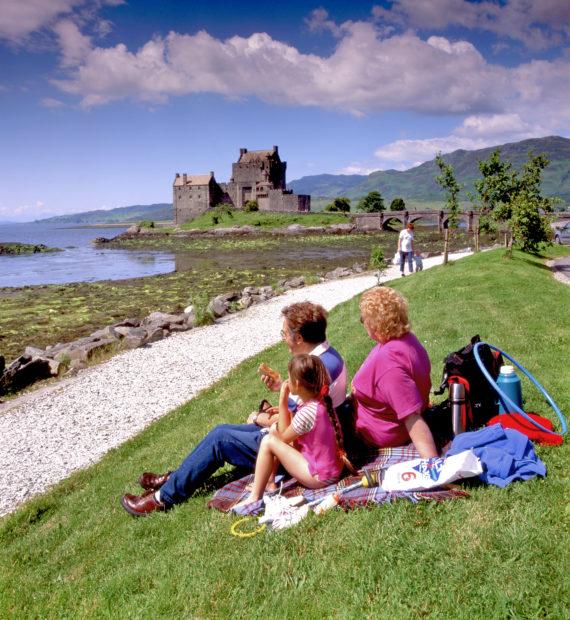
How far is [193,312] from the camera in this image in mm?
22812

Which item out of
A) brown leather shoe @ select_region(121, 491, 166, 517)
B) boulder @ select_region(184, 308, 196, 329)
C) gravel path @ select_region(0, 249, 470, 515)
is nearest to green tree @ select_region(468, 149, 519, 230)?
gravel path @ select_region(0, 249, 470, 515)

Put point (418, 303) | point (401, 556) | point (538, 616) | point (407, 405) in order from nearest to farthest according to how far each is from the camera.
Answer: point (538, 616)
point (401, 556)
point (407, 405)
point (418, 303)

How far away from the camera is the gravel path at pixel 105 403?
984 centimetres

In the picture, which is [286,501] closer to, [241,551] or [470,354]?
[241,551]

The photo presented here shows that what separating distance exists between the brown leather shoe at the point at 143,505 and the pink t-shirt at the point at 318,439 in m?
1.97

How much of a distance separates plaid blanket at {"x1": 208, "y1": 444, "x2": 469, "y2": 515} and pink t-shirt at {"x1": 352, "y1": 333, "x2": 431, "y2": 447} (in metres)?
0.15

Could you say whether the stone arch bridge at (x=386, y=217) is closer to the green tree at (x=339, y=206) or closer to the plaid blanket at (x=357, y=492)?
the green tree at (x=339, y=206)

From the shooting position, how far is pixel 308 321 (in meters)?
5.66

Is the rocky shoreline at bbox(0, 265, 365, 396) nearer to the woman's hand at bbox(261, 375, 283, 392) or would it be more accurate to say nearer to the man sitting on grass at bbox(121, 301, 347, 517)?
the man sitting on grass at bbox(121, 301, 347, 517)

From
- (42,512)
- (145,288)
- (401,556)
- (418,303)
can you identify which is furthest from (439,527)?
(145,288)

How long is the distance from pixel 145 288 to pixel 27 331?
11815 millimetres

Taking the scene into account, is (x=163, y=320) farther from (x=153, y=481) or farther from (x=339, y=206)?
(x=339, y=206)

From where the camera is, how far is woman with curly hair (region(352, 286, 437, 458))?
197 inches

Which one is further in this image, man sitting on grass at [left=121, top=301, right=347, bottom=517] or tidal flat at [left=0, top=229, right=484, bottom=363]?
tidal flat at [left=0, top=229, right=484, bottom=363]
